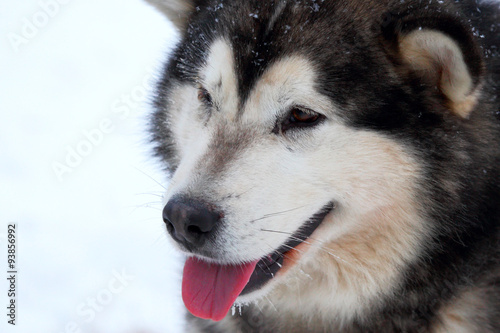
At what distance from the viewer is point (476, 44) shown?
2162 millimetres

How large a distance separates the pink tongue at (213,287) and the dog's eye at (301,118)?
0.61 meters

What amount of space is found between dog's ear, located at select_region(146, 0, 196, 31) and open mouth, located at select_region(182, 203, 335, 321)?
54.3 inches

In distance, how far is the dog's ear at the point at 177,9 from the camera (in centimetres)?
307

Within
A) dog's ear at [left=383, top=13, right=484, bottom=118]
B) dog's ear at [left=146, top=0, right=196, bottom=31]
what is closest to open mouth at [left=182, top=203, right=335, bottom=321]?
dog's ear at [left=383, top=13, right=484, bottom=118]

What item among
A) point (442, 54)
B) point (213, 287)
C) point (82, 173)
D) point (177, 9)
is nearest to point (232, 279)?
point (213, 287)

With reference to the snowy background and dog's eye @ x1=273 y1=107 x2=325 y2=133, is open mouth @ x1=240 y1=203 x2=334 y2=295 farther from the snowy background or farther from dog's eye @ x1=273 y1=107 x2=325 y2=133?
the snowy background

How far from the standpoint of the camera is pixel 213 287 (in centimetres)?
249

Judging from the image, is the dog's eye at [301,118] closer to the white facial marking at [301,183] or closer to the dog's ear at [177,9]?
the white facial marking at [301,183]

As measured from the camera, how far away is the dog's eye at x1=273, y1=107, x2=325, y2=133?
2.38 m

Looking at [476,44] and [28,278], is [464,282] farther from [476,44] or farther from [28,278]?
[28,278]

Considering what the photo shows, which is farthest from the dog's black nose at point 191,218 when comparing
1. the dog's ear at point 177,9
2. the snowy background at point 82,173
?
the dog's ear at point 177,9

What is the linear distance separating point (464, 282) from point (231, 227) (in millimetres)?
1135

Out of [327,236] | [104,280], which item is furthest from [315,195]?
[104,280]

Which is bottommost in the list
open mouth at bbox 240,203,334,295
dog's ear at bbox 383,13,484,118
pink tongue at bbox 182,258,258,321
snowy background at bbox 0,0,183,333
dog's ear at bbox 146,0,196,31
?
snowy background at bbox 0,0,183,333
